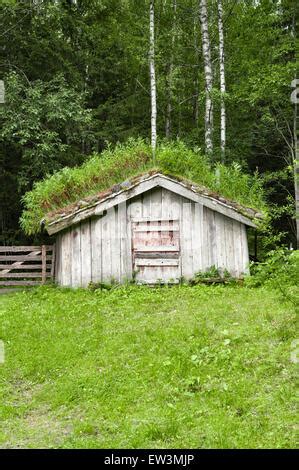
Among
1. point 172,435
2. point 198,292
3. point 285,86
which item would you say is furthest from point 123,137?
point 172,435

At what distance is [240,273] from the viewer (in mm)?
15281

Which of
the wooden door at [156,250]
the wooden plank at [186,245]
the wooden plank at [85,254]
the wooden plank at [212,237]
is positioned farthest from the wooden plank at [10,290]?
the wooden plank at [212,237]

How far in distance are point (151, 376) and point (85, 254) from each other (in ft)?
26.1

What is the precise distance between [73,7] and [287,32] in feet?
34.8

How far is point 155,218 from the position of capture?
15.4m

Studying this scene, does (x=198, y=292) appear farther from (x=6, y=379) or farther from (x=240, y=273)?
(x=6, y=379)

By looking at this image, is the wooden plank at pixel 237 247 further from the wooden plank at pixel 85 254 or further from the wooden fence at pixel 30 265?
the wooden fence at pixel 30 265

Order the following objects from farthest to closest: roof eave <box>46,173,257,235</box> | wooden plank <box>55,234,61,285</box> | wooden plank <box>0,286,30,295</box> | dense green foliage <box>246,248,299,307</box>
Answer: wooden plank <box>0,286,30,295</box>, wooden plank <box>55,234,61,285</box>, roof eave <box>46,173,257,235</box>, dense green foliage <box>246,248,299,307</box>

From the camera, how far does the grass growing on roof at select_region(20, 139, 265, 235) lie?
15672 millimetres

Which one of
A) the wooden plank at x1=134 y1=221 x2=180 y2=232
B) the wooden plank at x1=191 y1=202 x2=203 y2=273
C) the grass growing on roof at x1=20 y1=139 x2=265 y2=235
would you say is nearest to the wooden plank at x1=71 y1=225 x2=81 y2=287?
the grass growing on roof at x1=20 y1=139 x2=265 y2=235

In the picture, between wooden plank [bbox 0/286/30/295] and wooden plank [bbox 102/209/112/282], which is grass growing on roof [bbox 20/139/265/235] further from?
wooden plank [bbox 0/286/30/295]

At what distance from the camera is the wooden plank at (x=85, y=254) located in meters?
15.3

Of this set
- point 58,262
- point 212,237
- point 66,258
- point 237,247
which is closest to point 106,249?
point 66,258

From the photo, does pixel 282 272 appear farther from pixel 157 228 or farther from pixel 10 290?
pixel 10 290
